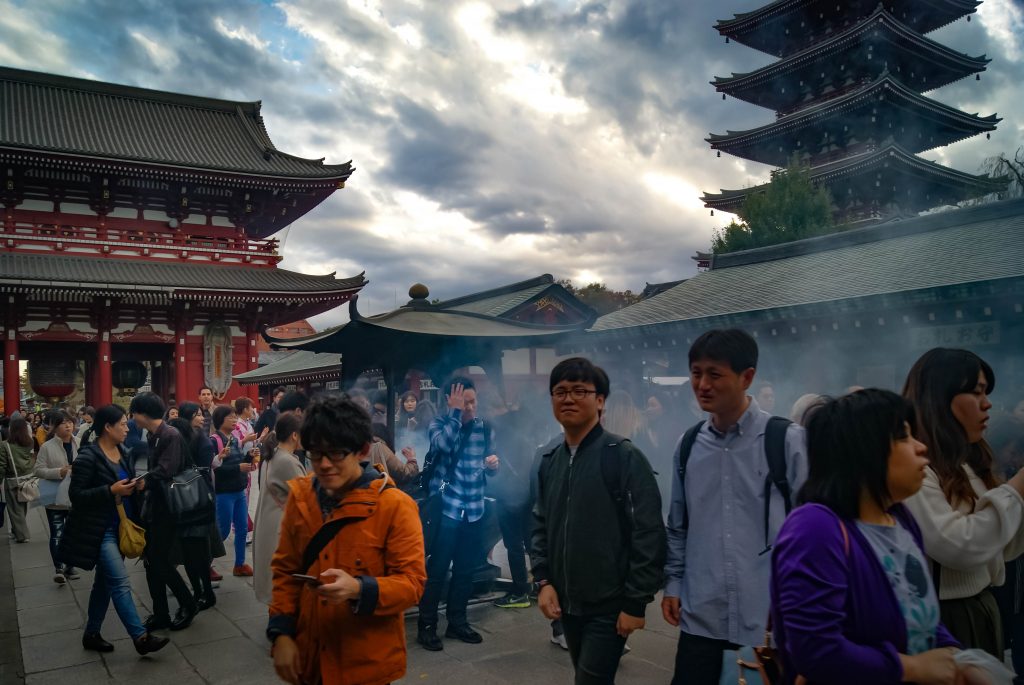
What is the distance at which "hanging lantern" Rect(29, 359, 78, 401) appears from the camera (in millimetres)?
20513

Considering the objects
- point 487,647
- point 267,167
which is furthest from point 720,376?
point 267,167

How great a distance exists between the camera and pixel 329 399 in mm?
2328

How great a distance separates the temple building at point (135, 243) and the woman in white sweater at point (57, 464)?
10.9 metres

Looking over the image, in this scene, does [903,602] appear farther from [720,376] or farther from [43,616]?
[43,616]

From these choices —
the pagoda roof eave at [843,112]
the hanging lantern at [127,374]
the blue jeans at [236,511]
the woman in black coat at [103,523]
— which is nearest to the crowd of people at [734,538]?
the woman in black coat at [103,523]

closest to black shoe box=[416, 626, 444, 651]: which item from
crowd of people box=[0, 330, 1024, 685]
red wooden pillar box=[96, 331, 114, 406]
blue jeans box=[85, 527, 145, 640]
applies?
crowd of people box=[0, 330, 1024, 685]

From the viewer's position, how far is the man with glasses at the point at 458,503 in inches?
186

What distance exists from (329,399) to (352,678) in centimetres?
85

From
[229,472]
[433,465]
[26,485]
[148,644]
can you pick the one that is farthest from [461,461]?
[26,485]

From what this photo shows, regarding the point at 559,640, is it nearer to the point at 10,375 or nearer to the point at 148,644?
the point at 148,644

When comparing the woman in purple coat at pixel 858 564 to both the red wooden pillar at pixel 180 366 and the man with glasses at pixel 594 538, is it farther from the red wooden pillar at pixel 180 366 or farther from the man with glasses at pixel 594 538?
the red wooden pillar at pixel 180 366

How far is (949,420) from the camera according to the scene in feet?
7.63

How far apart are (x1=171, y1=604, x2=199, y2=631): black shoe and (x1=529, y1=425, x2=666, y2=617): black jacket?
342 cm

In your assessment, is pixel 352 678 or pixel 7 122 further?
pixel 7 122
